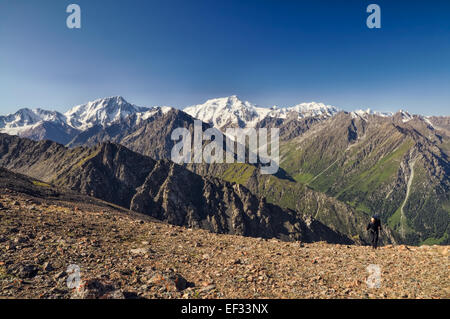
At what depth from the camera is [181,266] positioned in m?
→ 16.3

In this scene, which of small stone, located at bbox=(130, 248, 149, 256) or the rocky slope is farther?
small stone, located at bbox=(130, 248, 149, 256)

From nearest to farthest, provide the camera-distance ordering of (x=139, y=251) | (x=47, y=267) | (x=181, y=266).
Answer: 1. (x=47, y=267)
2. (x=181, y=266)
3. (x=139, y=251)

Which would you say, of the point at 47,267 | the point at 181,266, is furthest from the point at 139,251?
the point at 47,267

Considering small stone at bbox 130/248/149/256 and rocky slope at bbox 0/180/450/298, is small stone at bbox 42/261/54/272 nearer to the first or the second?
rocky slope at bbox 0/180/450/298

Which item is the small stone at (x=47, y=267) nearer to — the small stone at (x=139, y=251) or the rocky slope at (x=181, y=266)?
Answer: the rocky slope at (x=181, y=266)

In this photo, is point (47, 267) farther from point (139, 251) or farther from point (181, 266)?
point (181, 266)

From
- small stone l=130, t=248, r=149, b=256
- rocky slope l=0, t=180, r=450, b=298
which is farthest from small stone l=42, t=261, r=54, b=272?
small stone l=130, t=248, r=149, b=256

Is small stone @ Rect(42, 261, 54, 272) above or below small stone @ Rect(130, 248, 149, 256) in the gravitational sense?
above

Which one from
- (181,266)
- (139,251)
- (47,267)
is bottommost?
(181,266)

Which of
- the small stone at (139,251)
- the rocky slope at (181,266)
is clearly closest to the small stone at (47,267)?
the rocky slope at (181,266)

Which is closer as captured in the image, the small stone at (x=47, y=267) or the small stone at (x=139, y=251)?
Result: the small stone at (x=47, y=267)

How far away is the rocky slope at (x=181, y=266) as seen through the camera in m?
12.4

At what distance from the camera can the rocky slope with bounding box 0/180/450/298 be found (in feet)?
40.8
